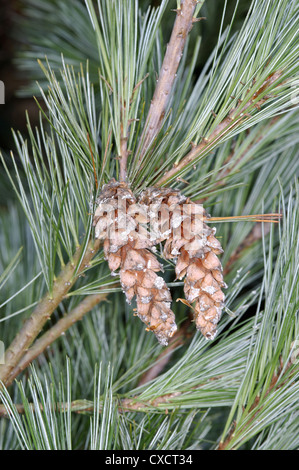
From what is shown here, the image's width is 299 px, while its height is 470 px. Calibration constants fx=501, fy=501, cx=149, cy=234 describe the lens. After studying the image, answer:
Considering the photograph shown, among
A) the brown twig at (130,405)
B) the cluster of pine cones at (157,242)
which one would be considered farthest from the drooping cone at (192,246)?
the brown twig at (130,405)

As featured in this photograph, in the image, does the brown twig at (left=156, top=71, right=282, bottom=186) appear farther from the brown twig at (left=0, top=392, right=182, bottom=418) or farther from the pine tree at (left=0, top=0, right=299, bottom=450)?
the brown twig at (left=0, top=392, right=182, bottom=418)

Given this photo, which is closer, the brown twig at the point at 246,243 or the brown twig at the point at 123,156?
the brown twig at the point at 123,156

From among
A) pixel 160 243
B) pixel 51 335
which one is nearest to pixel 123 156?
pixel 160 243

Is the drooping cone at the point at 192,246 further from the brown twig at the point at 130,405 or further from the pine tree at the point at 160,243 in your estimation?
the brown twig at the point at 130,405

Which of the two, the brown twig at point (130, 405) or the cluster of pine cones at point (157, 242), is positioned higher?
the cluster of pine cones at point (157, 242)

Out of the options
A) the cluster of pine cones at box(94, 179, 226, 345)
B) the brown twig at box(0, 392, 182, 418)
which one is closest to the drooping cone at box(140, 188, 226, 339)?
the cluster of pine cones at box(94, 179, 226, 345)

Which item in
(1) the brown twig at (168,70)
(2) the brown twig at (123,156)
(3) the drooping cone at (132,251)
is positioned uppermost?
(1) the brown twig at (168,70)
